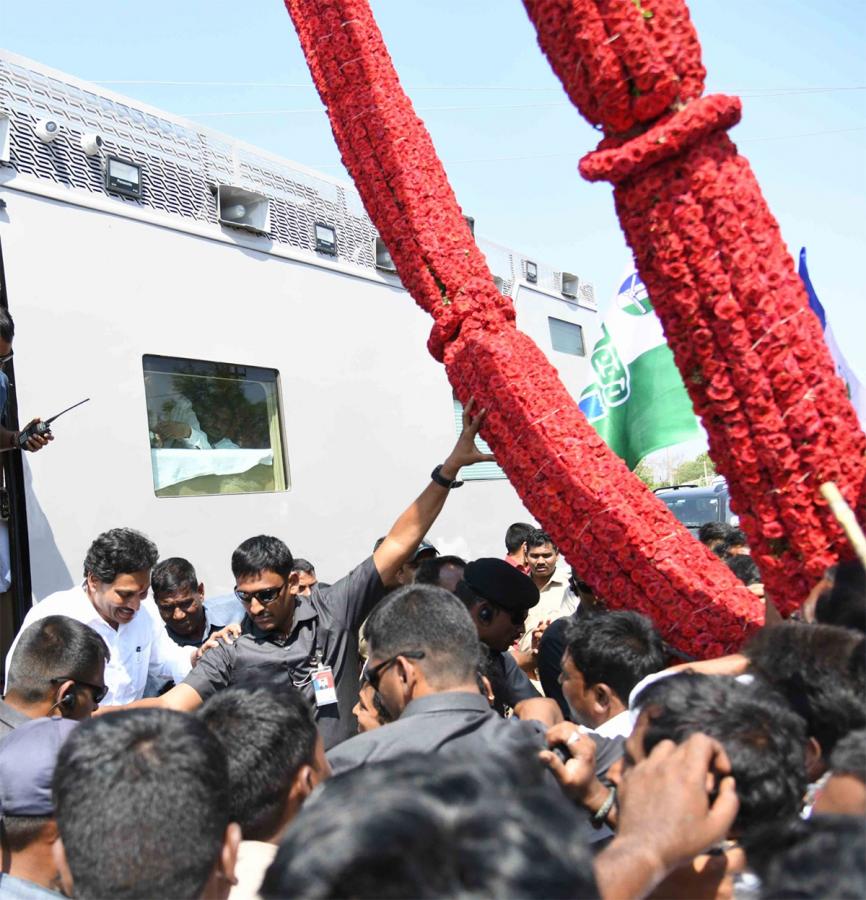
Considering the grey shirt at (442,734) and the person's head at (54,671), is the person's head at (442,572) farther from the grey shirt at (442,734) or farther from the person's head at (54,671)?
the grey shirt at (442,734)

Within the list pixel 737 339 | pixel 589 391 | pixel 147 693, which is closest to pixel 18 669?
pixel 147 693

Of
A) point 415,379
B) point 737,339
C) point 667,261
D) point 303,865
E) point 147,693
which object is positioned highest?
point 415,379

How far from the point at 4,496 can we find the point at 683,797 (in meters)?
4.39

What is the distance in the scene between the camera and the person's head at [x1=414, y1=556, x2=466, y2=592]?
12.5 feet

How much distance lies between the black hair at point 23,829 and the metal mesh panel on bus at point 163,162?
14.4ft

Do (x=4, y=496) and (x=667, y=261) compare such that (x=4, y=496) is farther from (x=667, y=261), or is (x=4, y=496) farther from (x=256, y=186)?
(x=667, y=261)

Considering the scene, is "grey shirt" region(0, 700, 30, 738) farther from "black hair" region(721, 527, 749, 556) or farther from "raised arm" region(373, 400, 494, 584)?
"black hair" region(721, 527, 749, 556)

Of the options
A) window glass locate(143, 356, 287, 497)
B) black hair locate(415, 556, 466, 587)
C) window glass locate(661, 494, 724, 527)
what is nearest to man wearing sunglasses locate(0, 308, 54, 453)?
window glass locate(143, 356, 287, 497)

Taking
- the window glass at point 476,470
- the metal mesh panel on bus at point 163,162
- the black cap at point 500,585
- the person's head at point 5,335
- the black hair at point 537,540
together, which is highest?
the metal mesh panel on bus at point 163,162

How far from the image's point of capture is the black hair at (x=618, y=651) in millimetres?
2541

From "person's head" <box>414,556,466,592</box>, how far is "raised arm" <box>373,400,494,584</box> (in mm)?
576

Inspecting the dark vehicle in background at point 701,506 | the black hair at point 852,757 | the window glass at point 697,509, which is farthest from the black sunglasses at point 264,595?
the window glass at point 697,509

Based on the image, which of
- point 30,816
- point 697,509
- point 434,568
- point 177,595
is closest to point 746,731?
point 30,816

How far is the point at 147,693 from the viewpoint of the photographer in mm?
A: 4297
